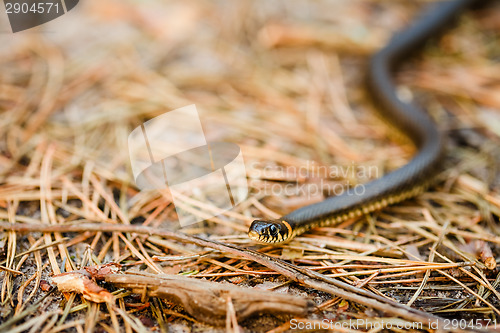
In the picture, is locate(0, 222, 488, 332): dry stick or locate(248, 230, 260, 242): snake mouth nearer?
locate(0, 222, 488, 332): dry stick

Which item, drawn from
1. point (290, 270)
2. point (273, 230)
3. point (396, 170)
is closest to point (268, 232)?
point (273, 230)

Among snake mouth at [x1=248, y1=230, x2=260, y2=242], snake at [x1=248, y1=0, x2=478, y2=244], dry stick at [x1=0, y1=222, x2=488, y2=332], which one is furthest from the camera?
snake at [x1=248, y1=0, x2=478, y2=244]

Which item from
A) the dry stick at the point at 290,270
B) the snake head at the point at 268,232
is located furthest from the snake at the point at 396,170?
the dry stick at the point at 290,270

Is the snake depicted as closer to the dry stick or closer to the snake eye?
the snake eye

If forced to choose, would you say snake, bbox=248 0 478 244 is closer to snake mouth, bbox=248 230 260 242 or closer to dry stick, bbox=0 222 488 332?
snake mouth, bbox=248 230 260 242

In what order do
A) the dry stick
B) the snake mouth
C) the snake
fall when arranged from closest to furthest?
the dry stick → the snake mouth → the snake

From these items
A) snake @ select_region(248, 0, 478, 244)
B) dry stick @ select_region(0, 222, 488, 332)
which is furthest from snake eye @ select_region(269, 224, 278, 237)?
dry stick @ select_region(0, 222, 488, 332)

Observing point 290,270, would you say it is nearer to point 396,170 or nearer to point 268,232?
point 268,232

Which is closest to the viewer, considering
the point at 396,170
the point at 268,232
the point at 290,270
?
the point at 290,270

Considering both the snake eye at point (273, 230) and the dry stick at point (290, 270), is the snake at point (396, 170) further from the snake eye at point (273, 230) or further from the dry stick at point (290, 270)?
the dry stick at point (290, 270)
